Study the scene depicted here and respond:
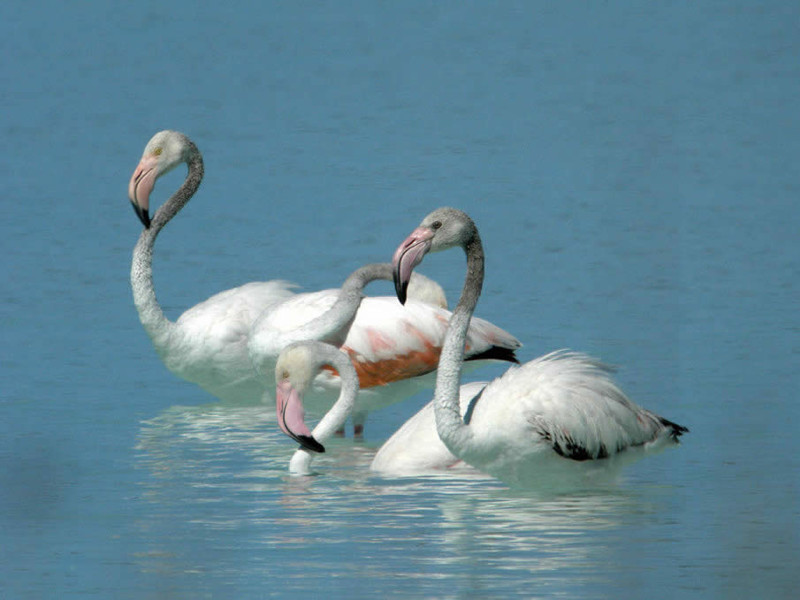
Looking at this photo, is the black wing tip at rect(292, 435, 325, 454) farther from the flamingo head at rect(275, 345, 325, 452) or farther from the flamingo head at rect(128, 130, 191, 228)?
the flamingo head at rect(128, 130, 191, 228)

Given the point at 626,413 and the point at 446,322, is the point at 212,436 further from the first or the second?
the point at 626,413

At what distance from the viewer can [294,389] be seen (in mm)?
9953

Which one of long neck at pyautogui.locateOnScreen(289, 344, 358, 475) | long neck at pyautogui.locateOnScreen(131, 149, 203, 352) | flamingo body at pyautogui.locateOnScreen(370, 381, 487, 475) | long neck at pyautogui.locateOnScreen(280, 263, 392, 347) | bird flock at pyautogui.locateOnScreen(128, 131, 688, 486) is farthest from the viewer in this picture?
long neck at pyautogui.locateOnScreen(131, 149, 203, 352)

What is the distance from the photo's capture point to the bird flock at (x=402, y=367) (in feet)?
29.5

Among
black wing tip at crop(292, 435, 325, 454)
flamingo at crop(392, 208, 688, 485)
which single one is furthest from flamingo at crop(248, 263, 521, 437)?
flamingo at crop(392, 208, 688, 485)

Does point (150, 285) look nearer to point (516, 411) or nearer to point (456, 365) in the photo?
point (456, 365)

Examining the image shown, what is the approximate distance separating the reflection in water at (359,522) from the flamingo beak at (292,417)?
0.76ft

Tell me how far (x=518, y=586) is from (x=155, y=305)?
19.6ft

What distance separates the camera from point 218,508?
887 cm

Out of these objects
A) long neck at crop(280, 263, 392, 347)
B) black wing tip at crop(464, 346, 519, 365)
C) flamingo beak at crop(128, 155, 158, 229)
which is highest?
Result: flamingo beak at crop(128, 155, 158, 229)

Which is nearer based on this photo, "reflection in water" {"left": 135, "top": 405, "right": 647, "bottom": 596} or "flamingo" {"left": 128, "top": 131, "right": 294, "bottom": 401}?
"reflection in water" {"left": 135, "top": 405, "right": 647, "bottom": 596}

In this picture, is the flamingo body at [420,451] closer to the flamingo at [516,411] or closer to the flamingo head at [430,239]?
the flamingo at [516,411]

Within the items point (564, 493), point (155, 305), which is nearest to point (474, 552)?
point (564, 493)

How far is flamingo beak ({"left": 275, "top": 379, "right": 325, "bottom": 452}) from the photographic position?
967cm
